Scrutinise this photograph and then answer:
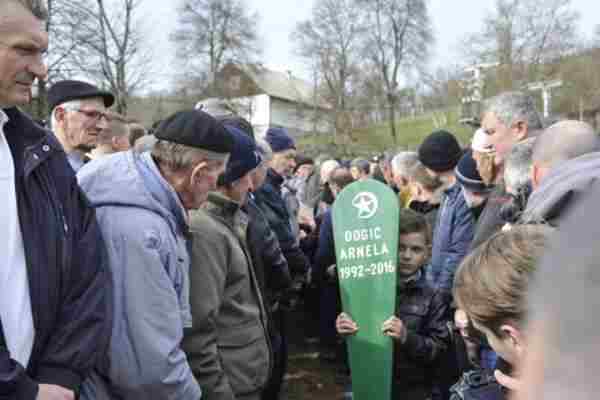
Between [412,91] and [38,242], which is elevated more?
[412,91]

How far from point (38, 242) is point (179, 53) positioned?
1263 inches

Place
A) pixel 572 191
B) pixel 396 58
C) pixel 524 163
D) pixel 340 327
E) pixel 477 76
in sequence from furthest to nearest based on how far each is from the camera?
pixel 396 58 < pixel 477 76 < pixel 340 327 < pixel 524 163 < pixel 572 191

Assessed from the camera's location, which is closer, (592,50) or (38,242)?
(38,242)

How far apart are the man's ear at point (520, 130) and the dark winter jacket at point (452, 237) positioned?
575 mm

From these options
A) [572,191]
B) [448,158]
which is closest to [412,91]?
[448,158]

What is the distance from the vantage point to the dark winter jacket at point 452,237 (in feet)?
12.7

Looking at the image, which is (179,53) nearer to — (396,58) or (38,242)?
(396,58)

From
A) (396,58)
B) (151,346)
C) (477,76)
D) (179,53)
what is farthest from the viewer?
(396,58)

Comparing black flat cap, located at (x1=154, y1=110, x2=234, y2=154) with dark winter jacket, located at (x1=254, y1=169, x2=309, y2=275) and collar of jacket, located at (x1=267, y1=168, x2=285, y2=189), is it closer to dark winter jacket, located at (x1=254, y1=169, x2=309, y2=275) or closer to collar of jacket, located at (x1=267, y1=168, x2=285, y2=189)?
dark winter jacket, located at (x1=254, y1=169, x2=309, y2=275)

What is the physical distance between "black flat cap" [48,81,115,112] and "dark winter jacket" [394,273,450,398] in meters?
2.17

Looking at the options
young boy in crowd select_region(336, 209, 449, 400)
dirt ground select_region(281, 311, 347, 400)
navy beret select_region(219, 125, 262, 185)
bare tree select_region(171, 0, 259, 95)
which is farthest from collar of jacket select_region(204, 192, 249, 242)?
bare tree select_region(171, 0, 259, 95)

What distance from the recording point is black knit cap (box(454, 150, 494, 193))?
391 centimetres

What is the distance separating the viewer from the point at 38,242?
174 centimetres

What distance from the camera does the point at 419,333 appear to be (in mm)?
3275
